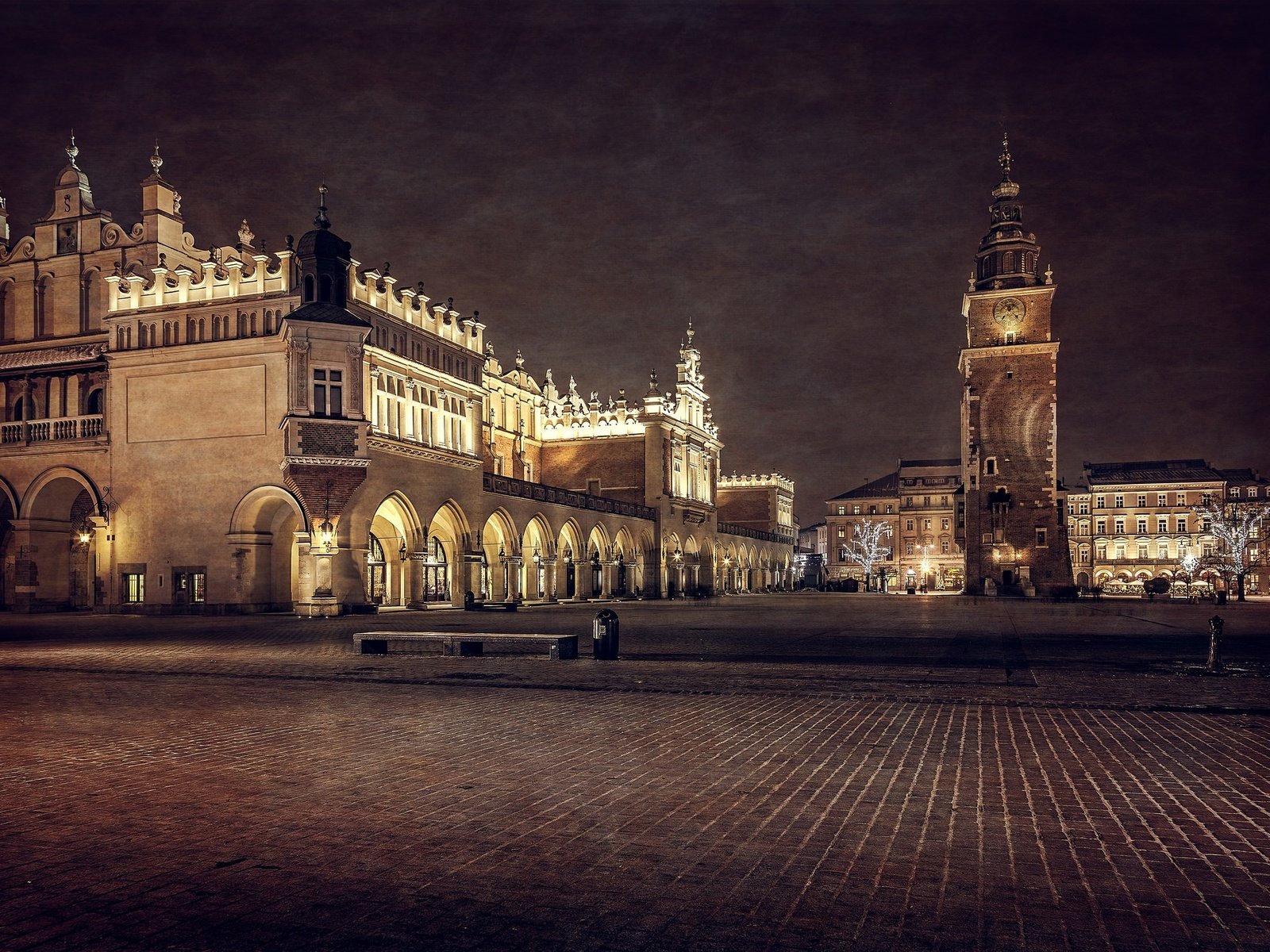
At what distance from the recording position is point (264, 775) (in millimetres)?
8141

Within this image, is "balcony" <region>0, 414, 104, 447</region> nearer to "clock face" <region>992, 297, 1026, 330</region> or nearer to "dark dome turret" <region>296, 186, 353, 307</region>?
"dark dome turret" <region>296, 186, 353, 307</region>

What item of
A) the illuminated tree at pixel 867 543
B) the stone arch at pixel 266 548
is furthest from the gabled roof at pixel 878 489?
the stone arch at pixel 266 548

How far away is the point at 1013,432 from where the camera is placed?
254ft

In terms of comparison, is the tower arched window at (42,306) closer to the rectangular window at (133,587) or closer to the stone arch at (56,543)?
the stone arch at (56,543)

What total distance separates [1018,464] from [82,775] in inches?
3004

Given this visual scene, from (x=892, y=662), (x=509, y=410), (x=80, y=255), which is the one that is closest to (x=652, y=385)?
(x=509, y=410)

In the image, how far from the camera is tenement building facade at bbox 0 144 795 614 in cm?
3841

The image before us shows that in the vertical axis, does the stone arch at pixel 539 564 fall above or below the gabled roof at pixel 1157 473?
below

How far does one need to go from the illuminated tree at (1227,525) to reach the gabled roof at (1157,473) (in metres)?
3.16

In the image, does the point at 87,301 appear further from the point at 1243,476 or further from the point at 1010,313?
the point at 1243,476

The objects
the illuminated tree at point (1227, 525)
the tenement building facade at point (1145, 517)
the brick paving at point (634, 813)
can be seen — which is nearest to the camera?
the brick paving at point (634, 813)

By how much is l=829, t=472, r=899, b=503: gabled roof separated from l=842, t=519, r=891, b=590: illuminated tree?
129 inches

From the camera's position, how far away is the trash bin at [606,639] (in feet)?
60.5

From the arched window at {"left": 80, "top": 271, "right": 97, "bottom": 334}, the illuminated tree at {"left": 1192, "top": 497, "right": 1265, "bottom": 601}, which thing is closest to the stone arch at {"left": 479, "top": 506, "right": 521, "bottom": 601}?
the arched window at {"left": 80, "top": 271, "right": 97, "bottom": 334}
